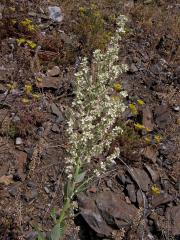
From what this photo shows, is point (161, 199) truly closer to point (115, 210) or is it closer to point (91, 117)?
point (115, 210)

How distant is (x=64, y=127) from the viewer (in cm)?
758

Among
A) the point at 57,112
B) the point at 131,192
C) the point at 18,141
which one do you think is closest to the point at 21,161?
the point at 18,141

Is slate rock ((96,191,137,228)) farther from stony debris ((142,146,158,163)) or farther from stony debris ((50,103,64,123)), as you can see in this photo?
stony debris ((50,103,64,123))

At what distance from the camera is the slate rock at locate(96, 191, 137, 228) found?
20.5 ft

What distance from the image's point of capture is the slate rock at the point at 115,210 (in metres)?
6.26

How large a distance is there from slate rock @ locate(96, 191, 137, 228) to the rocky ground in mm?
16

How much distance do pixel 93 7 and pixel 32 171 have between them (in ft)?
19.2

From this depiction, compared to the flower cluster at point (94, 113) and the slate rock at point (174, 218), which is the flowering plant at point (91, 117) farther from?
the slate rock at point (174, 218)

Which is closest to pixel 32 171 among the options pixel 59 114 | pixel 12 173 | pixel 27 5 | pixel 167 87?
pixel 12 173

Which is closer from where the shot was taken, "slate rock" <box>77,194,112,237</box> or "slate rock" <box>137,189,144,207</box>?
"slate rock" <box>77,194,112,237</box>

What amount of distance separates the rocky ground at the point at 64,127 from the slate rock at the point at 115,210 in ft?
0.05

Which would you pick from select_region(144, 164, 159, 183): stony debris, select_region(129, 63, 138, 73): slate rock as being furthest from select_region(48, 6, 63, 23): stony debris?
select_region(144, 164, 159, 183): stony debris

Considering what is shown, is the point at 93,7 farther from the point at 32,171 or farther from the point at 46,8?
the point at 32,171

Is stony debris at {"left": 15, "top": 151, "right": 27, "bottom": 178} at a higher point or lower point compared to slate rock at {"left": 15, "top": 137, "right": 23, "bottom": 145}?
lower
